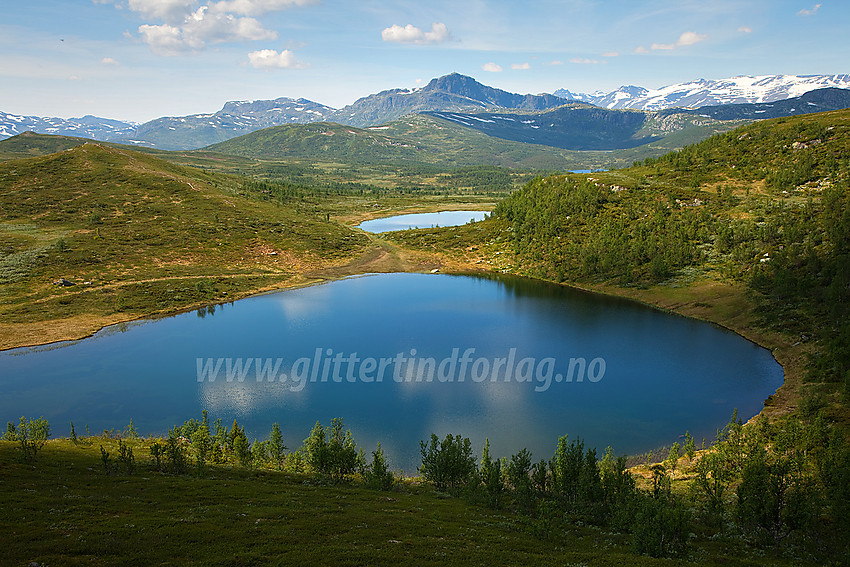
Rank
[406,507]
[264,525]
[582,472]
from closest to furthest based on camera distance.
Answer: [264,525], [406,507], [582,472]

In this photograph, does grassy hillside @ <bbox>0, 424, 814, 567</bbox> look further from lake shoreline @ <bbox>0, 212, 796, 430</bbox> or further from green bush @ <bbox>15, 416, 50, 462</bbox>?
lake shoreline @ <bbox>0, 212, 796, 430</bbox>

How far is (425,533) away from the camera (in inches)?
1128

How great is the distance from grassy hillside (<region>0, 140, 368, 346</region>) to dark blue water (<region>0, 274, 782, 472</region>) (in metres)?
21.2

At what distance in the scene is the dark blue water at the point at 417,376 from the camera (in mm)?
57281

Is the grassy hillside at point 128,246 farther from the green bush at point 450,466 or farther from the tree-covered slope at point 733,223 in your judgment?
the green bush at point 450,466

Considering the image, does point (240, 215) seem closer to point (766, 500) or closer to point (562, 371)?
point (562, 371)

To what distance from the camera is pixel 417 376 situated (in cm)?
7081

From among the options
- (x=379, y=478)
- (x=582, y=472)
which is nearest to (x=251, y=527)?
(x=379, y=478)

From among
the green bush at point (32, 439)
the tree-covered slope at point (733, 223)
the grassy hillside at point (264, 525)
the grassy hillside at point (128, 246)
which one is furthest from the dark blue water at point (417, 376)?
the grassy hillside at point (128, 246)

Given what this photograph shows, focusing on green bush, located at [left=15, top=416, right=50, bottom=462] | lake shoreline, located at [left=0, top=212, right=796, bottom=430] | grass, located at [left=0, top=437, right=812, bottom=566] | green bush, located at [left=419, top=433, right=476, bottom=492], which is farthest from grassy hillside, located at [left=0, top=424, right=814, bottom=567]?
lake shoreline, located at [left=0, top=212, right=796, bottom=430]

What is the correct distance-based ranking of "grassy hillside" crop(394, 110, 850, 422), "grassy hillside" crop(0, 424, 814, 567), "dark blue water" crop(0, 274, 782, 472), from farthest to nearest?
"grassy hillside" crop(394, 110, 850, 422) < "dark blue water" crop(0, 274, 782, 472) < "grassy hillside" crop(0, 424, 814, 567)

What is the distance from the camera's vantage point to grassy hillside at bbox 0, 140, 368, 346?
4355 inches

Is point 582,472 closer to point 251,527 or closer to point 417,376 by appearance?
point 251,527

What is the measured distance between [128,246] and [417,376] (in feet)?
411
